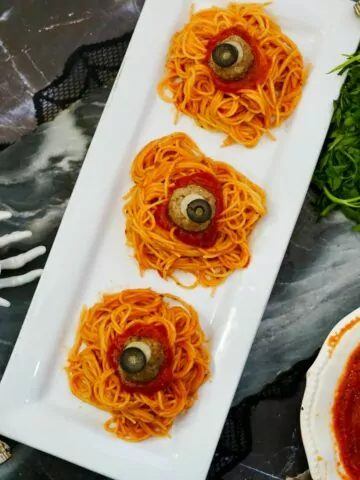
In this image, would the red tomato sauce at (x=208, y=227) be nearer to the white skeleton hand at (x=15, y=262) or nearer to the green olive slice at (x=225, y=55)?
the green olive slice at (x=225, y=55)

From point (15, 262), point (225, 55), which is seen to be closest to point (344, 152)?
point (225, 55)

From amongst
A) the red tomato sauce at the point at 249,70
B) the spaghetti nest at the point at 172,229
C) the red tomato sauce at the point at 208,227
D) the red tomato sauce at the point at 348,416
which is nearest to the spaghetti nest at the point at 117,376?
the spaghetti nest at the point at 172,229

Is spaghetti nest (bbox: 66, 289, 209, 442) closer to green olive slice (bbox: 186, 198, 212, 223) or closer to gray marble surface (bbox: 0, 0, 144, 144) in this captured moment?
green olive slice (bbox: 186, 198, 212, 223)

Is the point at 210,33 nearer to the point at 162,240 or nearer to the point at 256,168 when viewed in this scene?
the point at 256,168

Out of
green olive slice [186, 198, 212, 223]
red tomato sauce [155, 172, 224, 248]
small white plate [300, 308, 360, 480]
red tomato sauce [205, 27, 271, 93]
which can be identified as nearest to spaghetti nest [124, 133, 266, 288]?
red tomato sauce [155, 172, 224, 248]

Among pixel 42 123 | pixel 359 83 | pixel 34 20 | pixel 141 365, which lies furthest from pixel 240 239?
pixel 34 20
